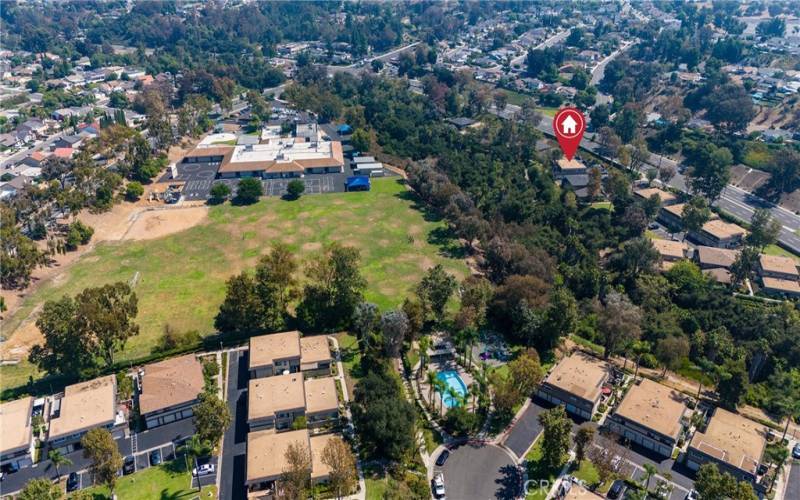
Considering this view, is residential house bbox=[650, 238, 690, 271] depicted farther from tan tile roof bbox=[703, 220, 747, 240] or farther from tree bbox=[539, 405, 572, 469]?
tree bbox=[539, 405, 572, 469]

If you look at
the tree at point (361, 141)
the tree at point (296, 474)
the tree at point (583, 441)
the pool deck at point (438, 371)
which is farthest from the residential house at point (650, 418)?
the tree at point (361, 141)

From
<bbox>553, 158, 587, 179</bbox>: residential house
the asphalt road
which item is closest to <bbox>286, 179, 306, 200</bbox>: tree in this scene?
the asphalt road

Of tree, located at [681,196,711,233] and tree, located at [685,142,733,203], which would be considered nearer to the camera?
tree, located at [681,196,711,233]

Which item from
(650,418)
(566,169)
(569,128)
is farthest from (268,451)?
(566,169)

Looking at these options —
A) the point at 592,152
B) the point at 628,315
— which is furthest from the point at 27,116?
the point at 628,315

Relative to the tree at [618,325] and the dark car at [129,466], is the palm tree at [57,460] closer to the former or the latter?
the dark car at [129,466]

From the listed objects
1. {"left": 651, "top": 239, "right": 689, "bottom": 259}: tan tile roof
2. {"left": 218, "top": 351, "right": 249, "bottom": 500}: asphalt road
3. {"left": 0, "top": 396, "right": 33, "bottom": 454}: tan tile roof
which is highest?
{"left": 0, "top": 396, "right": 33, "bottom": 454}: tan tile roof
